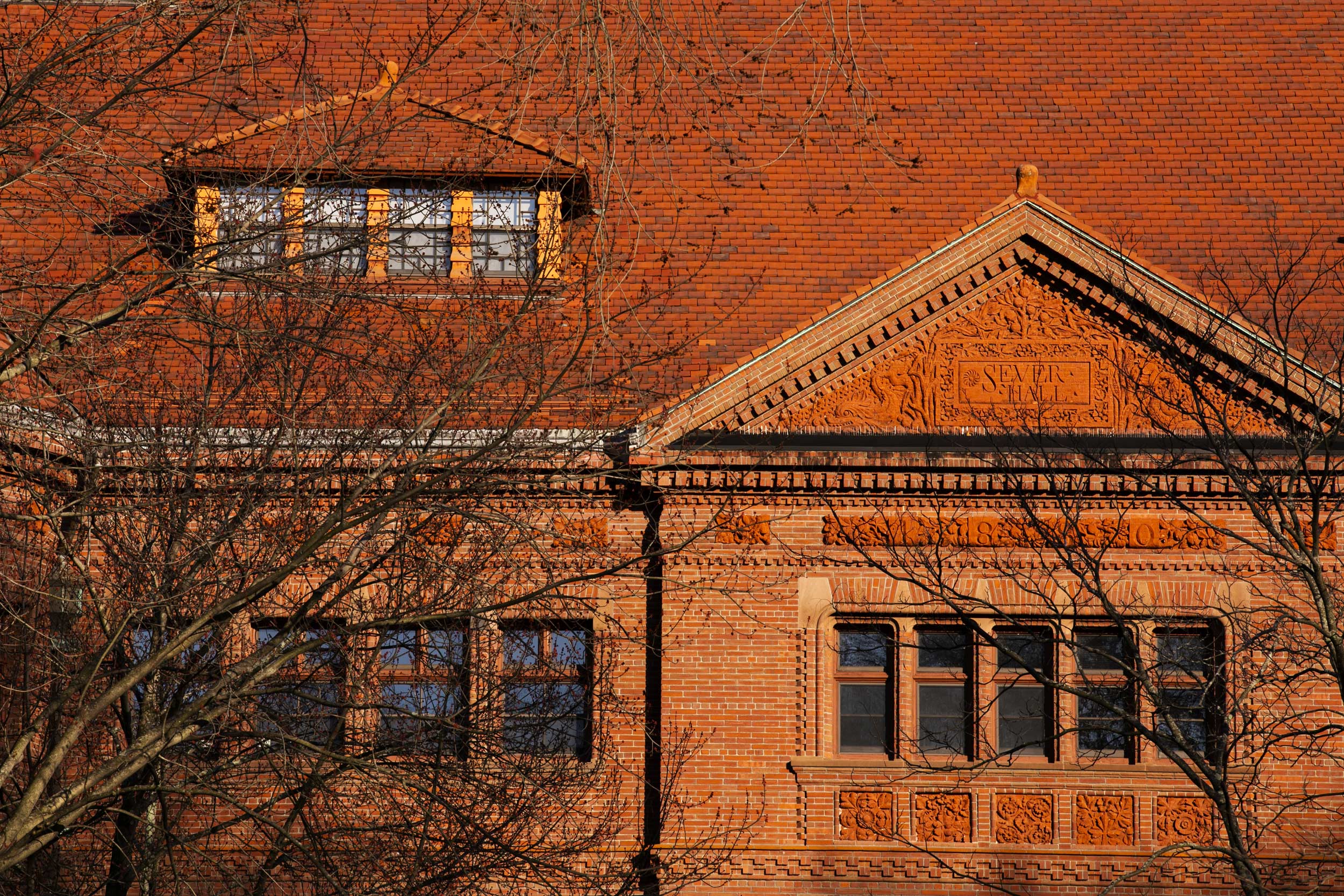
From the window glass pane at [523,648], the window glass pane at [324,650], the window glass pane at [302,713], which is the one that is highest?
the window glass pane at [523,648]

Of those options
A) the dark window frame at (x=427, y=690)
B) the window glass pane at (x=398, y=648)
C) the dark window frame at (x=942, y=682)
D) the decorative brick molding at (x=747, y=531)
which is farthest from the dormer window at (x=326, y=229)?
the dark window frame at (x=942, y=682)

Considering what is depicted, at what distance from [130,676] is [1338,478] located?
13.5 m

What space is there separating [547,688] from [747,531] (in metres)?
3.81

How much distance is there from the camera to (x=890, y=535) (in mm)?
17797

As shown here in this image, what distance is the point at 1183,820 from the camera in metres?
17.3

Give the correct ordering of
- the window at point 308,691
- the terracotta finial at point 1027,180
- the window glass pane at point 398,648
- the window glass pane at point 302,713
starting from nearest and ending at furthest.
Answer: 1. the window at point 308,691
2. the window glass pane at point 302,713
3. the window glass pane at point 398,648
4. the terracotta finial at point 1027,180

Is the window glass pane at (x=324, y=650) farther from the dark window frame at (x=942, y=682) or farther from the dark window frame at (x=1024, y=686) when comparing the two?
the dark window frame at (x=1024, y=686)

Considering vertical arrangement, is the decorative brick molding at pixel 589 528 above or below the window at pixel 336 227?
below

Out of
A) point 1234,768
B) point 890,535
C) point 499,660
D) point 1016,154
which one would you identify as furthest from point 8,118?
point 1016,154

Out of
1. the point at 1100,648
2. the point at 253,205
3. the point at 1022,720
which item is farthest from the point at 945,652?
the point at 253,205

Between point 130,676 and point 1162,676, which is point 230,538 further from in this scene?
point 1162,676

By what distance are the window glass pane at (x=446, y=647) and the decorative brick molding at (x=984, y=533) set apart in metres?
4.62

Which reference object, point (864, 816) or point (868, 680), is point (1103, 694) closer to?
point (868, 680)

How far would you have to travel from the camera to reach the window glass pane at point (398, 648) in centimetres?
1171
